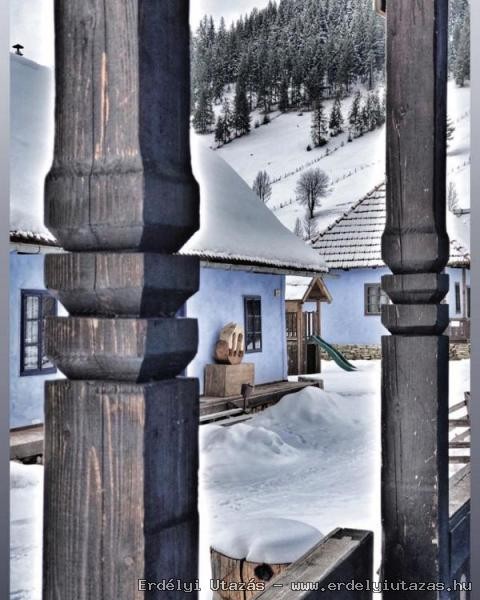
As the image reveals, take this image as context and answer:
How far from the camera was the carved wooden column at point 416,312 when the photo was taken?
2055 millimetres

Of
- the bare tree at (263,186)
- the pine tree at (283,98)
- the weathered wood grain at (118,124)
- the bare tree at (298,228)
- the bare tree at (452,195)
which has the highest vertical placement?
the pine tree at (283,98)

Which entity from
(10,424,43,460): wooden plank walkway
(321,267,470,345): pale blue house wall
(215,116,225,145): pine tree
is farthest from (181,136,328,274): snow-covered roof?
(215,116,225,145): pine tree

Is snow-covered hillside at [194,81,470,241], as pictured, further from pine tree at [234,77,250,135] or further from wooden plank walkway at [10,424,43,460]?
wooden plank walkway at [10,424,43,460]

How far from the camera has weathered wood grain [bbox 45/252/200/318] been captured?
862mm

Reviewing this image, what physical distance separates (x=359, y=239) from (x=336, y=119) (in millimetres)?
35565

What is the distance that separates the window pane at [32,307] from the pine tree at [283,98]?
148 ft

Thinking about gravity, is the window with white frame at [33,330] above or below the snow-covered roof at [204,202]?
below

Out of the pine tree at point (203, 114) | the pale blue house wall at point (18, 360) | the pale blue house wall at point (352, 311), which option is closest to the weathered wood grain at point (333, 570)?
the pale blue house wall at point (18, 360)

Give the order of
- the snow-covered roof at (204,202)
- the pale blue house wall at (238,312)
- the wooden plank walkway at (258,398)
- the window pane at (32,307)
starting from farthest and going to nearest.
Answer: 1. the pale blue house wall at (238,312)
2. the wooden plank walkway at (258,398)
3. the window pane at (32,307)
4. the snow-covered roof at (204,202)

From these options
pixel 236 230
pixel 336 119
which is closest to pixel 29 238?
pixel 236 230

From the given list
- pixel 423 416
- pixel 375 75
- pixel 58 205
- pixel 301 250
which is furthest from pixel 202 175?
pixel 375 75

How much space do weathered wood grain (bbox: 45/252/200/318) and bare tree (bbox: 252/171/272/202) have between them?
129 feet

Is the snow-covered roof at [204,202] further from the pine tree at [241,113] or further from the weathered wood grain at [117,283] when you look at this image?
the pine tree at [241,113]

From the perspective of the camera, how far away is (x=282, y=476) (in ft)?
17.9
